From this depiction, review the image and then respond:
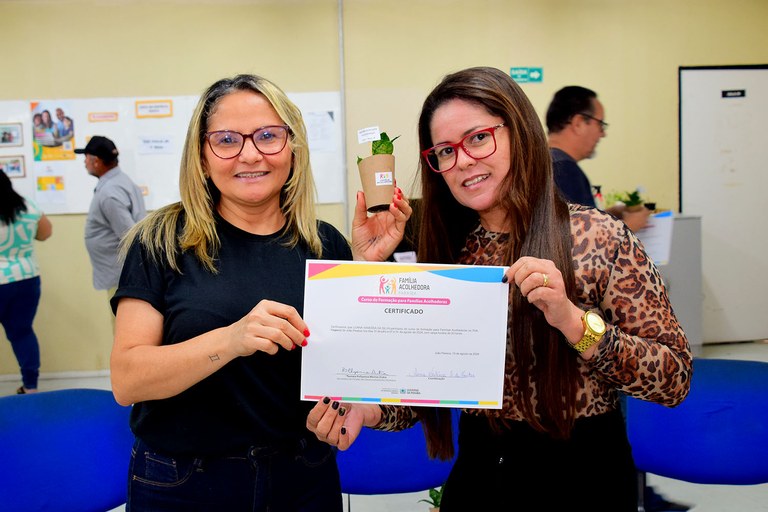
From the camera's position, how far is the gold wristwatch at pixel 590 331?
1.09 metres

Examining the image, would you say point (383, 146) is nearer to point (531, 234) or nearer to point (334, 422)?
point (531, 234)

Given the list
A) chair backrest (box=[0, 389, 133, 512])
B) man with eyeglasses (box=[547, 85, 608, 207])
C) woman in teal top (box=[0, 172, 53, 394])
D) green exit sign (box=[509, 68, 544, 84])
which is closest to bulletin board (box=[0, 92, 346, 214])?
woman in teal top (box=[0, 172, 53, 394])

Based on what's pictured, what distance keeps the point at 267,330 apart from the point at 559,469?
0.64 metres

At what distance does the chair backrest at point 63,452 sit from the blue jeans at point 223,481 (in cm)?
51

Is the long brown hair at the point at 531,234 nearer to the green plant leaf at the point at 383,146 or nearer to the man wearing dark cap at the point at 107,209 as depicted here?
the green plant leaf at the point at 383,146

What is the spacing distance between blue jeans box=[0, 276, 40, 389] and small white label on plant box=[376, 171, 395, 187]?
A: 392 centimetres

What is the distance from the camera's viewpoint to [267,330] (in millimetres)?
1092

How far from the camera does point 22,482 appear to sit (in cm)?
162

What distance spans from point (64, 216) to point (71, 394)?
4166mm

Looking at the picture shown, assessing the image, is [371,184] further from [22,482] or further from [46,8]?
[46,8]

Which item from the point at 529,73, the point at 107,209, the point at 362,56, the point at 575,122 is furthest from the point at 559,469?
the point at 529,73

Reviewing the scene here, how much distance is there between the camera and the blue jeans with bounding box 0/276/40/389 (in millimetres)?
4457

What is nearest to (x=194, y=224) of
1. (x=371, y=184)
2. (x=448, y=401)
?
(x=371, y=184)

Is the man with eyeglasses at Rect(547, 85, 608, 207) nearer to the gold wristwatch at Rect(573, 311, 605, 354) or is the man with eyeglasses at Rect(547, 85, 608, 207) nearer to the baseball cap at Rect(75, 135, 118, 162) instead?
the gold wristwatch at Rect(573, 311, 605, 354)
